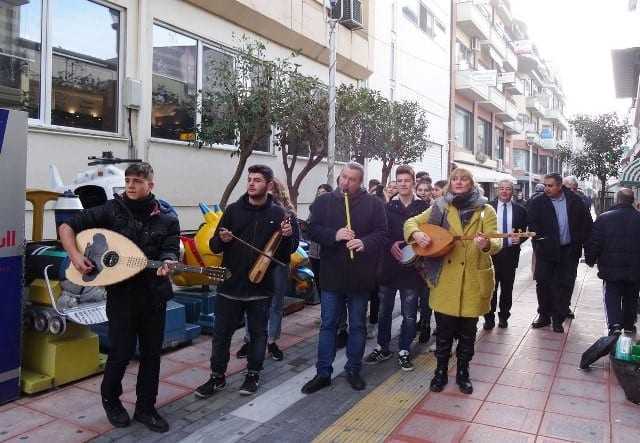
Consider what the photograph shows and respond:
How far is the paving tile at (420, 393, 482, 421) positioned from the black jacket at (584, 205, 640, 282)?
8.36 ft

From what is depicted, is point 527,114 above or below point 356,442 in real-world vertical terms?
above

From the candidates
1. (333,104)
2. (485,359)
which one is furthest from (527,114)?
(485,359)

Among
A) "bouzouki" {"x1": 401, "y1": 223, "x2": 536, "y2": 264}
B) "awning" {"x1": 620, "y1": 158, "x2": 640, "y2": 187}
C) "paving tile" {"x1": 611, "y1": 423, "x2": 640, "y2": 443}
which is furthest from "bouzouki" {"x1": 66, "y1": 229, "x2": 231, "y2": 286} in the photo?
"awning" {"x1": 620, "y1": 158, "x2": 640, "y2": 187}

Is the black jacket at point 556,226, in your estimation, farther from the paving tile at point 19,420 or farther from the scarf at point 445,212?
the paving tile at point 19,420

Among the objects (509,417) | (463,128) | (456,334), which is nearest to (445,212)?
(456,334)

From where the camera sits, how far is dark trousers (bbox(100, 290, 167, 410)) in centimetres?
387

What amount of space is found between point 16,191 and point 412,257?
10.7 feet

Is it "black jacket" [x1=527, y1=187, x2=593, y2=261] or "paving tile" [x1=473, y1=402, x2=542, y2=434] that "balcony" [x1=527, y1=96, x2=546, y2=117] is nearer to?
"black jacket" [x1=527, y1=187, x2=593, y2=261]

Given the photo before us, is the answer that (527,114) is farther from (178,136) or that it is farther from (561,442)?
(561,442)

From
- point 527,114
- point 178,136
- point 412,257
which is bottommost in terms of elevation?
point 412,257

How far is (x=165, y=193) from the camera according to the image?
924 centimetres

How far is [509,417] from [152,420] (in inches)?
103

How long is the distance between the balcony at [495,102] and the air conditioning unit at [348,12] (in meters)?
18.0

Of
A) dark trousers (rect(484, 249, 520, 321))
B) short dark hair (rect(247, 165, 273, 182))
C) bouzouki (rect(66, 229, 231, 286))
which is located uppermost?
short dark hair (rect(247, 165, 273, 182))
